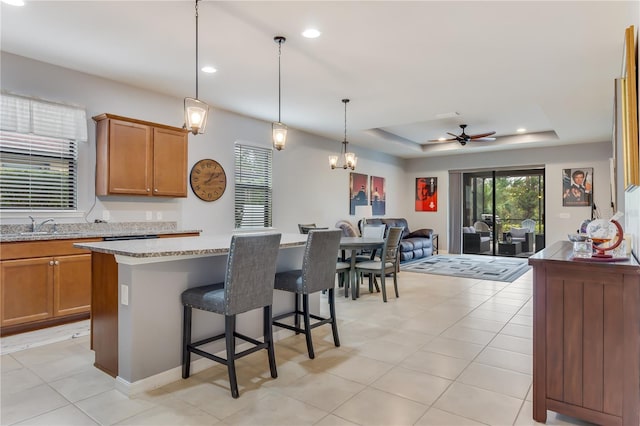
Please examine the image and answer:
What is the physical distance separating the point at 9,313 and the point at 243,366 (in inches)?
91.7

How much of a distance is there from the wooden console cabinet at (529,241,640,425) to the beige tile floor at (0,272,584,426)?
0.20m

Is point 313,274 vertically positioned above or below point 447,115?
below

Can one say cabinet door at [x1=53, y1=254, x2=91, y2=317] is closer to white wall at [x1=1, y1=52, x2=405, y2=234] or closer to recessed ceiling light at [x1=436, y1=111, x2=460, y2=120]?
white wall at [x1=1, y1=52, x2=405, y2=234]

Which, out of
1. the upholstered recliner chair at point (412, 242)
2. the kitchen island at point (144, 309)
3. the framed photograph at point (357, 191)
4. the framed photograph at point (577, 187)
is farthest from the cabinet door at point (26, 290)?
the framed photograph at point (577, 187)

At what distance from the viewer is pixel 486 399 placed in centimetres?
231

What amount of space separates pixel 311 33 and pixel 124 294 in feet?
8.28

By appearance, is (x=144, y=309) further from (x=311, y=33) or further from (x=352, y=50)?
(x=352, y=50)

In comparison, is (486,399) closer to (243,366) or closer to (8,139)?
(243,366)

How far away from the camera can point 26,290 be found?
3516 mm

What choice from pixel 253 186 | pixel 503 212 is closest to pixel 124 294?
pixel 253 186

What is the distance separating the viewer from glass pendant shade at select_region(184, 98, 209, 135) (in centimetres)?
293

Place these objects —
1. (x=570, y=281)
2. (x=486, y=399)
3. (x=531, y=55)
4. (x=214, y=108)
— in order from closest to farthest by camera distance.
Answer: (x=570, y=281)
(x=486, y=399)
(x=531, y=55)
(x=214, y=108)

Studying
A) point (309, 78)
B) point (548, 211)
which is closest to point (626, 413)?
point (309, 78)

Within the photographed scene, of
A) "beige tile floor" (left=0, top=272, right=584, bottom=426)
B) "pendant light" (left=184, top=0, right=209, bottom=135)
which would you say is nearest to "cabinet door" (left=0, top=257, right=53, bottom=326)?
"beige tile floor" (left=0, top=272, right=584, bottom=426)
